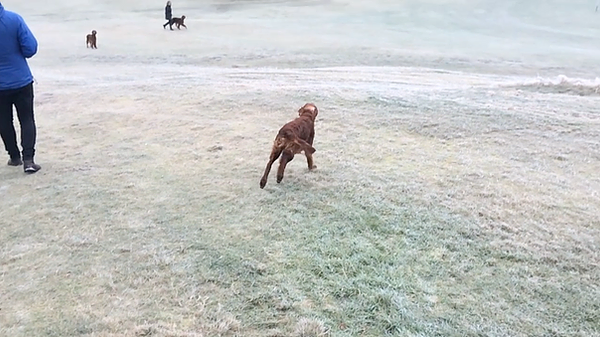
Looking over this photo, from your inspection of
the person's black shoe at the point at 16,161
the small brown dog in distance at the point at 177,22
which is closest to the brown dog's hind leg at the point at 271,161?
the person's black shoe at the point at 16,161

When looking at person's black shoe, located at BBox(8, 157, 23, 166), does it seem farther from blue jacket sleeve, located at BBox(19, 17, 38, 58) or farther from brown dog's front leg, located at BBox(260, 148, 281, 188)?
brown dog's front leg, located at BBox(260, 148, 281, 188)

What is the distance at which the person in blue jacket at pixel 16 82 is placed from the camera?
3.41 meters

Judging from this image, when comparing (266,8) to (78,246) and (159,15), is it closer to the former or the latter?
(159,15)

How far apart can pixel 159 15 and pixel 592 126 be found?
62.0 feet

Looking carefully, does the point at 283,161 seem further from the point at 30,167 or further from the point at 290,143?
the point at 30,167

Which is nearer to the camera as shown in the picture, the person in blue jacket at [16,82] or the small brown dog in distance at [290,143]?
the small brown dog in distance at [290,143]

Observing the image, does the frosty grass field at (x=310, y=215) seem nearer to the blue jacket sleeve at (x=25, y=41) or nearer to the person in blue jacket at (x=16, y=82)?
the person in blue jacket at (x=16, y=82)

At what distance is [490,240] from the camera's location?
2471 mm

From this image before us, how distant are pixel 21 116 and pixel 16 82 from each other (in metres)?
0.29

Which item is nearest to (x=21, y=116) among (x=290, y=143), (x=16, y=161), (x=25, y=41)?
(x=16, y=161)

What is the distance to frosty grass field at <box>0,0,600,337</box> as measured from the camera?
2042mm

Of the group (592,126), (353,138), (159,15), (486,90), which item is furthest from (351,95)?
(159,15)

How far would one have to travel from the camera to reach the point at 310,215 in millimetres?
2820

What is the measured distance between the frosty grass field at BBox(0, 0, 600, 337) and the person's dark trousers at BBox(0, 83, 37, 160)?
235 millimetres
